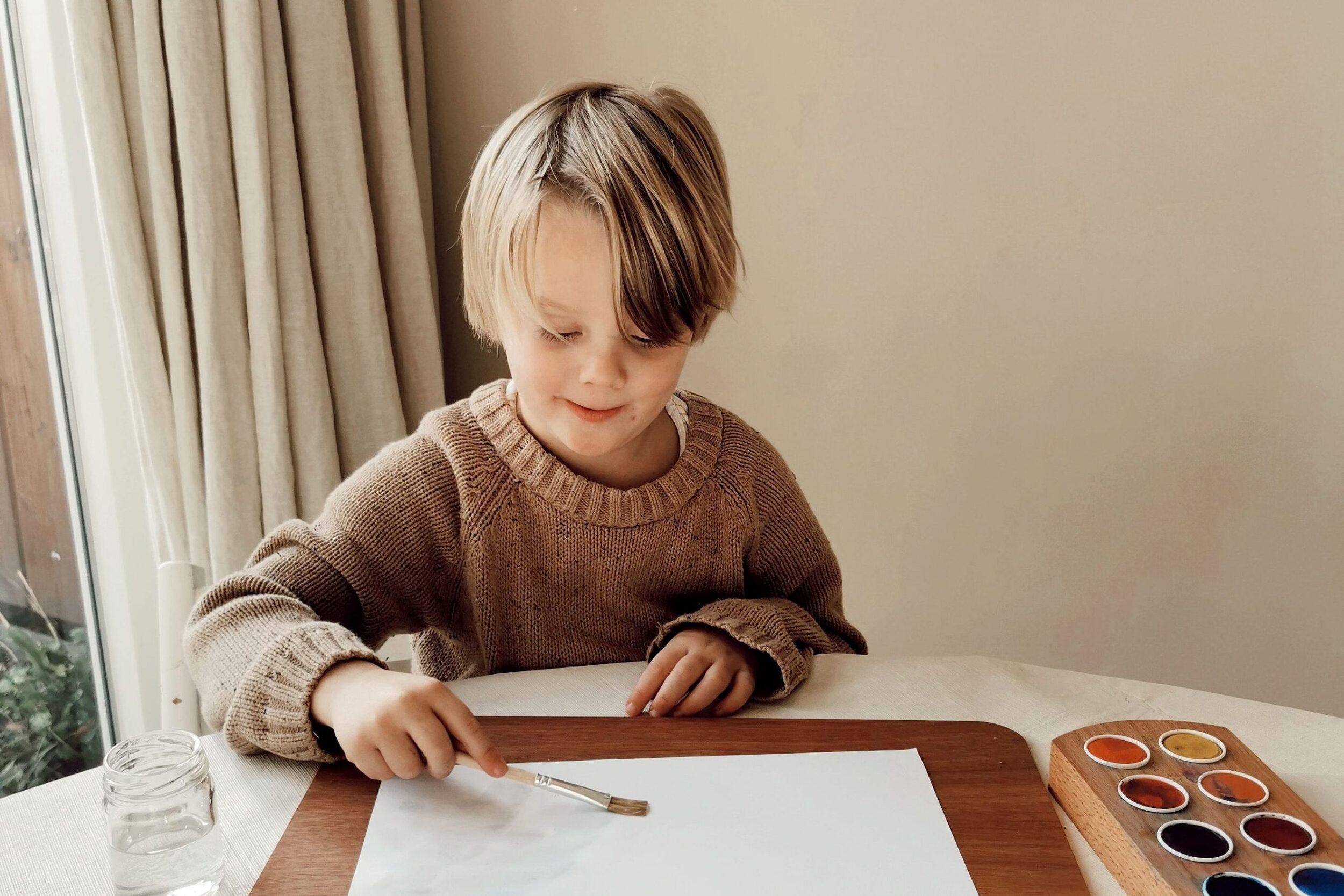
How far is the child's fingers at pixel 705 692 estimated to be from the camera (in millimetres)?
742

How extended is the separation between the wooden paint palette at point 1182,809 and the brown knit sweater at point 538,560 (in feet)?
0.73

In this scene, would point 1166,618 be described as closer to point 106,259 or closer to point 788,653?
point 788,653

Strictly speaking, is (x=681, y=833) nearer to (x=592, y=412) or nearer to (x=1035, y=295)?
(x=592, y=412)

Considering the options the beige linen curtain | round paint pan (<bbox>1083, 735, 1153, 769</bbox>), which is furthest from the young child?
the beige linen curtain

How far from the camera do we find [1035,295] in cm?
140

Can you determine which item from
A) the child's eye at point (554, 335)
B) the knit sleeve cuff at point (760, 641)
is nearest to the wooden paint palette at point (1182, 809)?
the knit sleeve cuff at point (760, 641)

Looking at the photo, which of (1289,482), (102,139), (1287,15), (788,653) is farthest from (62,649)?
(1287,15)

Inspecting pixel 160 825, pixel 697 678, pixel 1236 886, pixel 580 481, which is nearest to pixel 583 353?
pixel 580 481

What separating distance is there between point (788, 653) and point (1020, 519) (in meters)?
0.81

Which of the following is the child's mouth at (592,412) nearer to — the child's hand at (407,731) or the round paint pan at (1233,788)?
the child's hand at (407,731)

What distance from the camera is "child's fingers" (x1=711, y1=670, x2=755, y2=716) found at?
0.75 m

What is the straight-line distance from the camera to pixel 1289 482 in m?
1.35

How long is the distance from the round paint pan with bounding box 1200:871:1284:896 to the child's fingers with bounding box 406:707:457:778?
0.42m

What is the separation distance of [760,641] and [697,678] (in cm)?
6
